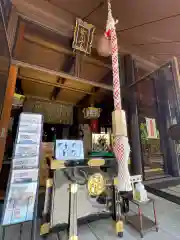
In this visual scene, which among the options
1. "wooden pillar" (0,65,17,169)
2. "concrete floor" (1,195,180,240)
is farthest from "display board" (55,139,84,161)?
"wooden pillar" (0,65,17,169)

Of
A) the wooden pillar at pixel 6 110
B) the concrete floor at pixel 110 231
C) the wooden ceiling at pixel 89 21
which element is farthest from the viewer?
the wooden ceiling at pixel 89 21

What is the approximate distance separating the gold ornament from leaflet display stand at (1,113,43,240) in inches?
20.3

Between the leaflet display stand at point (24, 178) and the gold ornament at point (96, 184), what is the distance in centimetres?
52

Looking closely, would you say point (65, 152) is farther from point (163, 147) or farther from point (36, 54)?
point (163, 147)

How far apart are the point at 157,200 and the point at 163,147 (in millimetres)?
1221

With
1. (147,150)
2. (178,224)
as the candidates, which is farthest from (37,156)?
(147,150)

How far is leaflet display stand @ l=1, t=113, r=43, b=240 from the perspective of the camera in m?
1.11

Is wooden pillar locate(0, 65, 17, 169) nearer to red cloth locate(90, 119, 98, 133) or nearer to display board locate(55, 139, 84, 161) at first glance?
display board locate(55, 139, 84, 161)

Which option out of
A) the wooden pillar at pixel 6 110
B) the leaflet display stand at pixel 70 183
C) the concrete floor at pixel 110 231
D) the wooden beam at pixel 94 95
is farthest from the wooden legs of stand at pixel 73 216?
the wooden beam at pixel 94 95

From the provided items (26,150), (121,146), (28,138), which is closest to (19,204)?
(26,150)

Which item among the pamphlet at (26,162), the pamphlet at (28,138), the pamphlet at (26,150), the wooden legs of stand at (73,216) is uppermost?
the pamphlet at (28,138)

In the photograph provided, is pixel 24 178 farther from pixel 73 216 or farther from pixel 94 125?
pixel 94 125

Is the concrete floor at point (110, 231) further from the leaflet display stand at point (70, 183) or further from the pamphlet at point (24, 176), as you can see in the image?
the pamphlet at point (24, 176)

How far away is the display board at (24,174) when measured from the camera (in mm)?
1113
